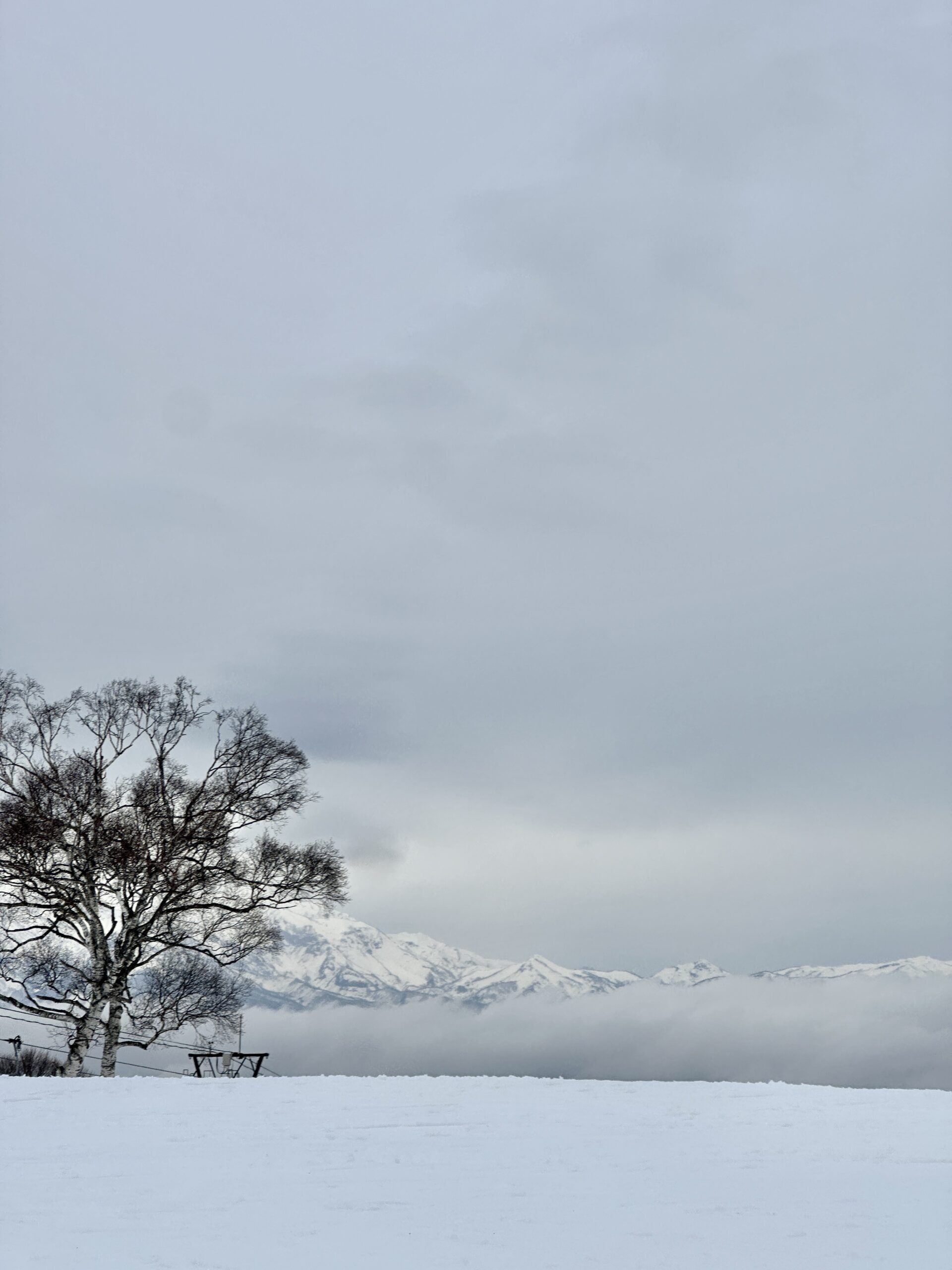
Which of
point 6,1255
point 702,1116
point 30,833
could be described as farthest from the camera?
point 30,833

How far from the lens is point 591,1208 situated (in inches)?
480

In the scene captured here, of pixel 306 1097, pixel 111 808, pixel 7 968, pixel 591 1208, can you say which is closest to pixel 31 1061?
pixel 7 968

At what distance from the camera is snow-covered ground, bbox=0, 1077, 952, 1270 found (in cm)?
1045

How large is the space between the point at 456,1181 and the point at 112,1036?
20.4 metres

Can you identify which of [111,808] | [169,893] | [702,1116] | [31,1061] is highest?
[111,808]

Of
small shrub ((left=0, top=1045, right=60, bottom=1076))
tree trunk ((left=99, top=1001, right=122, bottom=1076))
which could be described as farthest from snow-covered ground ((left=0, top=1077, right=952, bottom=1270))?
small shrub ((left=0, top=1045, right=60, bottom=1076))

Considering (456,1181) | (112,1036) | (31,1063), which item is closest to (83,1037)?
(112,1036)

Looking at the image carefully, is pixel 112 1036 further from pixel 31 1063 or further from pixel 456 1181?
pixel 31 1063

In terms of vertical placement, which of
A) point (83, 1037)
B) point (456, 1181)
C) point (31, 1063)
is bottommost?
point (31, 1063)

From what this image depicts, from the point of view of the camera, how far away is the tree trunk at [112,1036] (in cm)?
2967

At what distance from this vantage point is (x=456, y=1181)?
13.4m

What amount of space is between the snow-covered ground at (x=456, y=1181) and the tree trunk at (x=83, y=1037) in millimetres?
9204

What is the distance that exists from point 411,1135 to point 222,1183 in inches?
168

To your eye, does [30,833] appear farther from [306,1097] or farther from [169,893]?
[306,1097]
